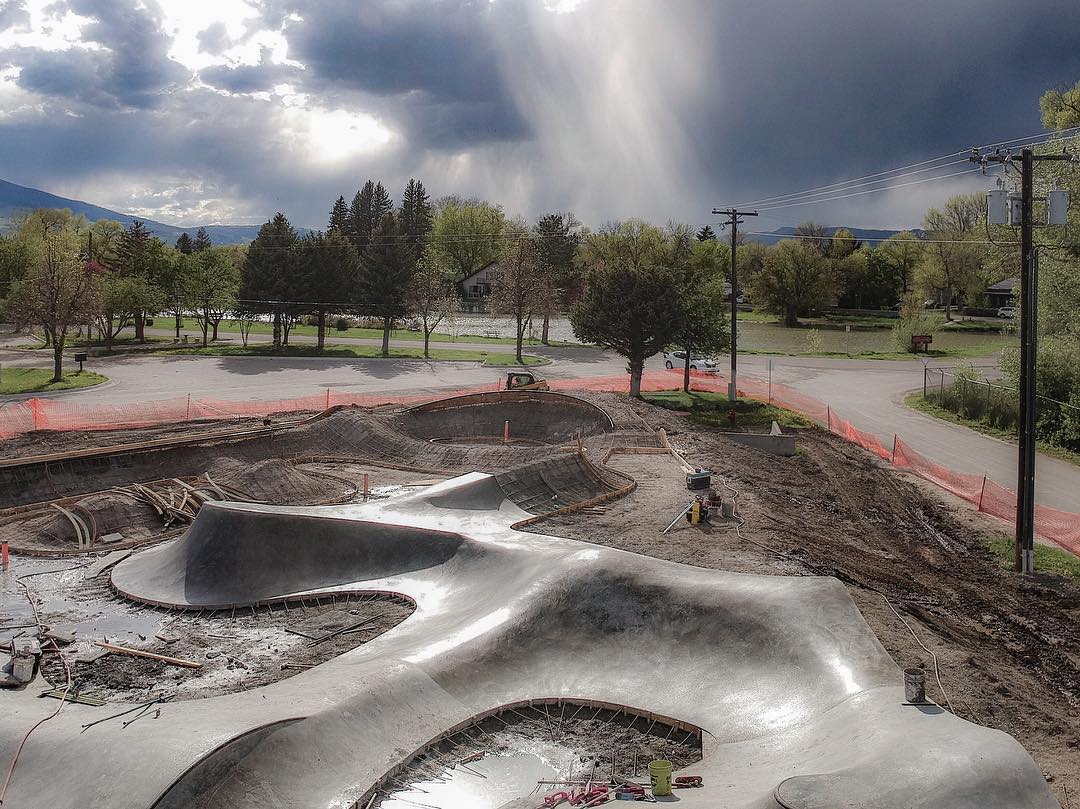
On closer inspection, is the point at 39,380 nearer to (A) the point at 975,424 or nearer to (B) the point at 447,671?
(B) the point at 447,671

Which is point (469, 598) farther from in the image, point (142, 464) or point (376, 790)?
point (142, 464)

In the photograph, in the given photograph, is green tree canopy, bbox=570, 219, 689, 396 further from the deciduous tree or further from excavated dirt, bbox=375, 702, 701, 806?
excavated dirt, bbox=375, 702, 701, 806

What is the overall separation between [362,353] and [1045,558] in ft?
166

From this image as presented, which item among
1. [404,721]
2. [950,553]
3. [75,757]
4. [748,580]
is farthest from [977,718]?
[75,757]

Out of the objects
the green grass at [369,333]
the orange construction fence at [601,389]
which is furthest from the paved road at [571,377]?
the green grass at [369,333]

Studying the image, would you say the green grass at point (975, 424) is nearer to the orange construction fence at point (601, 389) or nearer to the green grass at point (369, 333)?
the orange construction fence at point (601, 389)

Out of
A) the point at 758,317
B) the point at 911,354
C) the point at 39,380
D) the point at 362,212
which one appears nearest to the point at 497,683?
the point at 39,380

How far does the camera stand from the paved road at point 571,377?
3278 centimetres

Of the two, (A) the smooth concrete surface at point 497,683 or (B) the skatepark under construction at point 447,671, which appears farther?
(B) the skatepark under construction at point 447,671

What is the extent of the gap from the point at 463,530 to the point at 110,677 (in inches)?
308

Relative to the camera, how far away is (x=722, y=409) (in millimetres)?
42250

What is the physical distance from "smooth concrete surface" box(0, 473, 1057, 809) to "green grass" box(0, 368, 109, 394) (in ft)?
96.8

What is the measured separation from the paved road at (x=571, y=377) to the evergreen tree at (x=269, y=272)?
201 inches

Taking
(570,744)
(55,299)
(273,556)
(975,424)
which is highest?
(55,299)
